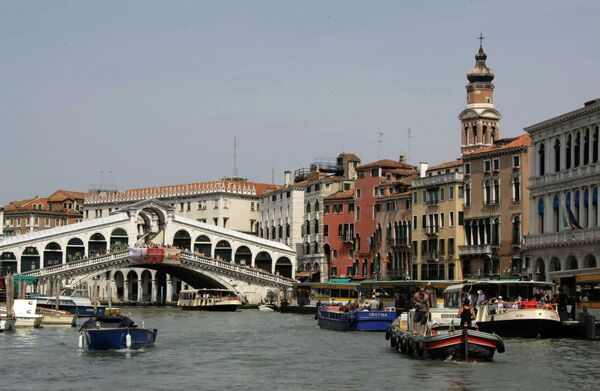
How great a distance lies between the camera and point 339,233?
293 feet

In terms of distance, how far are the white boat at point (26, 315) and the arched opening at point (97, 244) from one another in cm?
3811

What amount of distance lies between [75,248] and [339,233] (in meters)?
A: 17.2

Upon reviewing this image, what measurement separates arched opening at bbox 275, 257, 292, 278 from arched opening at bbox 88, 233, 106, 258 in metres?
11.9

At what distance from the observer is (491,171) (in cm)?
7175

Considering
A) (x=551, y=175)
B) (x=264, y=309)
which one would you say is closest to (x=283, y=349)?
(x=551, y=175)

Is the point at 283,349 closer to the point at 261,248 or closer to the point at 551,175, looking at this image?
the point at 551,175

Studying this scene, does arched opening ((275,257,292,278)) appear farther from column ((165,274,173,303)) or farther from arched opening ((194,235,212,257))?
column ((165,274,173,303))

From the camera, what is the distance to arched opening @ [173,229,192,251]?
9162cm

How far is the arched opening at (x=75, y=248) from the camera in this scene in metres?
87.9

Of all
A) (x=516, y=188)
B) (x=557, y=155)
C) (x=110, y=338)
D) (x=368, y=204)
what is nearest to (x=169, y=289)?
(x=368, y=204)

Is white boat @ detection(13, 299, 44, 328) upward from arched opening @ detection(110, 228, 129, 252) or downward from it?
downward

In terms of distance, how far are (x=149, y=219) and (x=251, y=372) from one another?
61133mm

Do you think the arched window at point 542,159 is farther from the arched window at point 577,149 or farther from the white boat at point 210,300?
the white boat at point 210,300

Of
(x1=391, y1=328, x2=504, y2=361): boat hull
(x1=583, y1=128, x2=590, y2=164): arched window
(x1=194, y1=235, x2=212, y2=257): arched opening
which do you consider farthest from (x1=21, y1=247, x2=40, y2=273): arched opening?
(x1=391, y1=328, x2=504, y2=361): boat hull
